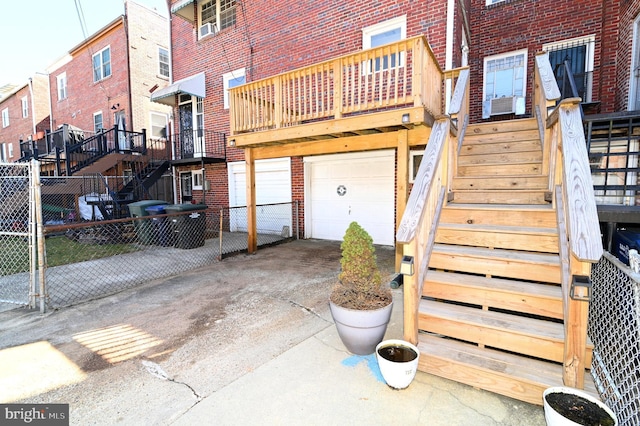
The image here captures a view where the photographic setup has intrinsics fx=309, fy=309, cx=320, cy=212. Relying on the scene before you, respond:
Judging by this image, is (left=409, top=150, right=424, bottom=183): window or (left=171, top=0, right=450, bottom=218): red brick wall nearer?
(left=171, top=0, right=450, bottom=218): red brick wall

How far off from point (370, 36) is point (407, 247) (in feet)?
20.8

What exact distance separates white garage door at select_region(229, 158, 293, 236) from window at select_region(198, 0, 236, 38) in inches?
175

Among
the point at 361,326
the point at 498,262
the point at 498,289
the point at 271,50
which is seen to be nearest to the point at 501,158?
the point at 498,262

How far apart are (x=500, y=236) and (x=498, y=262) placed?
378 millimetres

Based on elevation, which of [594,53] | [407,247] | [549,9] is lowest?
[407,247]

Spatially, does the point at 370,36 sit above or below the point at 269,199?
above

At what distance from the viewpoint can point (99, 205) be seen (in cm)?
933

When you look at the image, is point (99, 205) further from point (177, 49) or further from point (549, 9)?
point (549, 9)

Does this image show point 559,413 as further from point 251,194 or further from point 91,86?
point 91,86

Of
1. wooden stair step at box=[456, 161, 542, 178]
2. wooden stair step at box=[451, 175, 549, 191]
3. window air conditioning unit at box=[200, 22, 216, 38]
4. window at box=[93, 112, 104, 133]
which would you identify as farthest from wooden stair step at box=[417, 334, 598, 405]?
window at box=[93, 112, 104, 133]

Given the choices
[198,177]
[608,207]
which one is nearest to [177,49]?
[198,177]

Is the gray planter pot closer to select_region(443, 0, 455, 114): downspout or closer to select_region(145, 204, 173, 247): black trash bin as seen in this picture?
select_region(443, 0, 455, 114): downspout

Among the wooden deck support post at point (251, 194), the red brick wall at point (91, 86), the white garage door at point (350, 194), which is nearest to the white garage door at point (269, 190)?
the white garage door at point (350, 194)

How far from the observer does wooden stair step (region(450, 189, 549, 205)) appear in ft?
12.1
